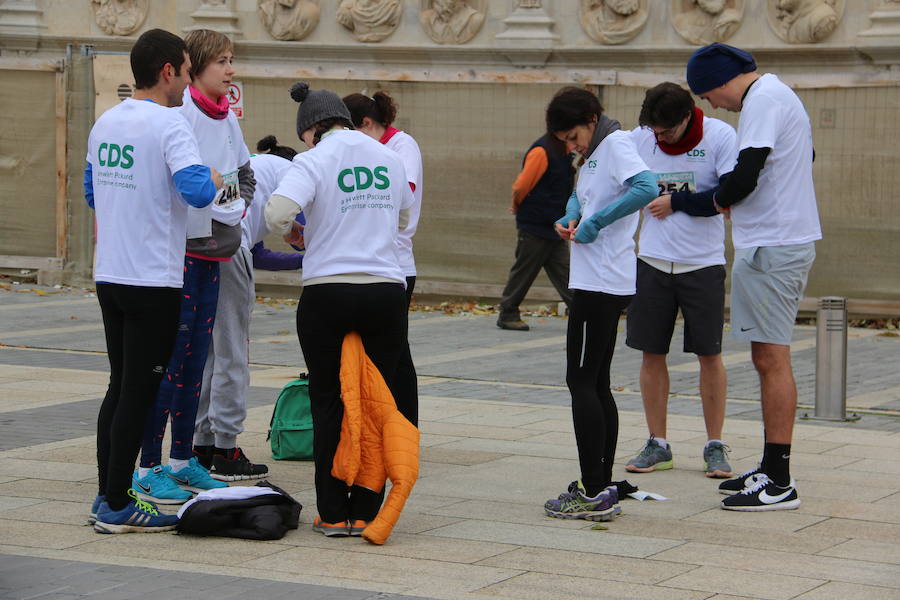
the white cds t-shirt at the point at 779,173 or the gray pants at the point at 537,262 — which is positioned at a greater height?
the white cds t-shirt at the point at 779,173

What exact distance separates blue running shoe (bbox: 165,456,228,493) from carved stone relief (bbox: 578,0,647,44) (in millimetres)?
12299

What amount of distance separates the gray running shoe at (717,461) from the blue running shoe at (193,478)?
234 cm

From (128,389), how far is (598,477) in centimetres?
197

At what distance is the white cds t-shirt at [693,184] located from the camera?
23.8ft

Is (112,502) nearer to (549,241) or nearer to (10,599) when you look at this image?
(10,599)

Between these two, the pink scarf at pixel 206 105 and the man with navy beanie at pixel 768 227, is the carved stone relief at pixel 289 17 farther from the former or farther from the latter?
the man with navy beanie at pixel 768 227

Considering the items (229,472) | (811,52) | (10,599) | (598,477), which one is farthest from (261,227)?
(811,52)

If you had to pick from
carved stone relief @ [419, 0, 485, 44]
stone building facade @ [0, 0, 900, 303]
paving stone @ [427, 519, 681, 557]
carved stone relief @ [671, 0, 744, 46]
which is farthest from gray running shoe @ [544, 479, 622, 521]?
carved stone relief @ [419, 0, 485, 44]

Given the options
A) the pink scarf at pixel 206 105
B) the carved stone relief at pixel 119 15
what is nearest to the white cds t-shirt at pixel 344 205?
the pink scarf at pixel 206 105

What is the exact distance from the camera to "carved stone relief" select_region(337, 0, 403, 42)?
1934 cm

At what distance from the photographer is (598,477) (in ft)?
20.8

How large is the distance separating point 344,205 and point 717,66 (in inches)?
73.7

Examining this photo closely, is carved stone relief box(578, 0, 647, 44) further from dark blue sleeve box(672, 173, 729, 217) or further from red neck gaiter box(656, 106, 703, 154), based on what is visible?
dark blue sleeve box(672, 173, 729, 217)

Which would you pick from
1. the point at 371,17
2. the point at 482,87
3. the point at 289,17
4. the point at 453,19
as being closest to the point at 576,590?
the point at 482,87
